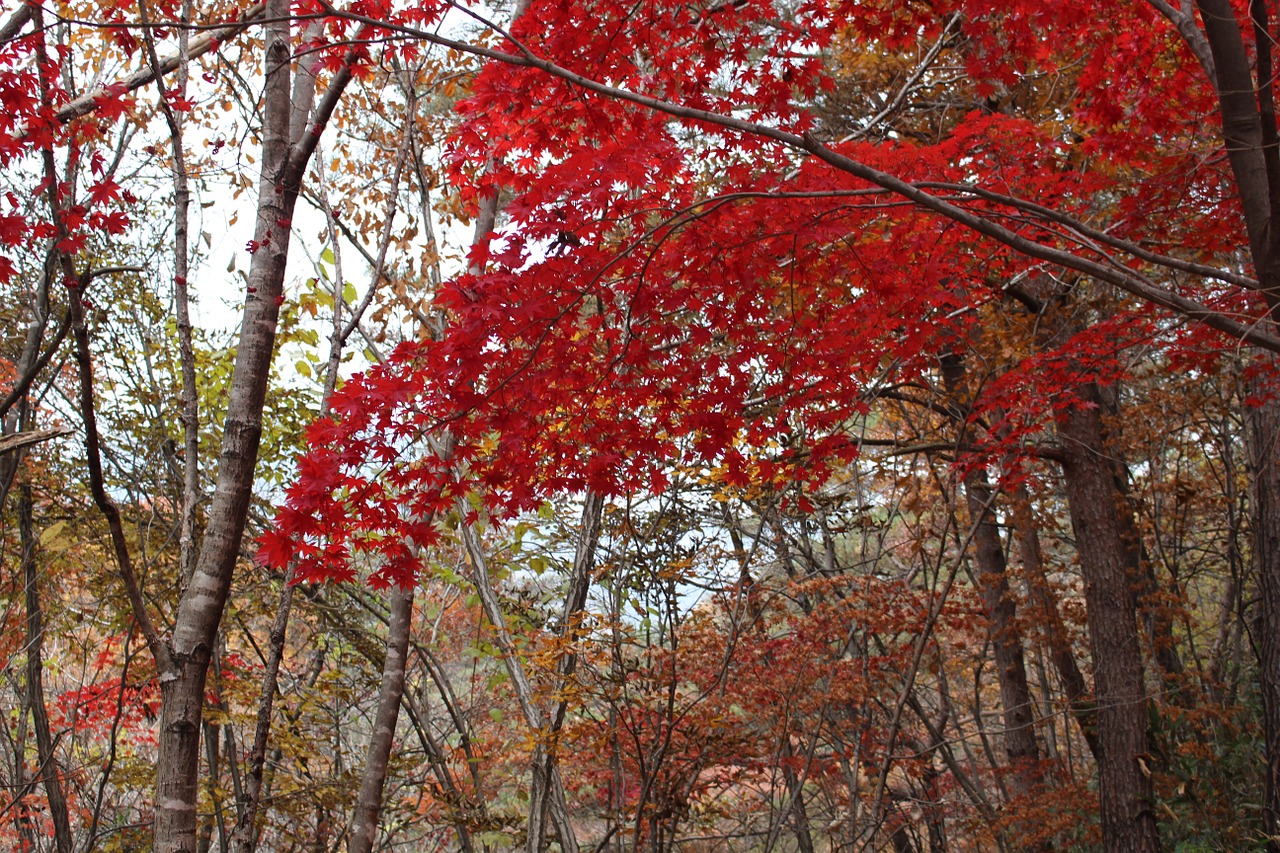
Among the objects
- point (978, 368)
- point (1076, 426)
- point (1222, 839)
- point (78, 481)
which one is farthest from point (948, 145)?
point (78, 481)

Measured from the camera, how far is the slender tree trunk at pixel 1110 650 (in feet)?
17.2

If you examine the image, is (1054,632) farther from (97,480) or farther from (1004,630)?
(97,480)

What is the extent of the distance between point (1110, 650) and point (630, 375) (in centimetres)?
417

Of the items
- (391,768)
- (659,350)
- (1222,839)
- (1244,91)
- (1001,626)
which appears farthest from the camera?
(1001,626)

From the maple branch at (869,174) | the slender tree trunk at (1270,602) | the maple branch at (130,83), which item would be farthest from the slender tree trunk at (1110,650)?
the maple branch at (130,83)

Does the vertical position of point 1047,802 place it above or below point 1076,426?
below

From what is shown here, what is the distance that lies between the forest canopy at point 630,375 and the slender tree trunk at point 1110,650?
0.03m

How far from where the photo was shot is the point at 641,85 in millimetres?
3533

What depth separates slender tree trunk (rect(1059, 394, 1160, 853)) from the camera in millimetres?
5230

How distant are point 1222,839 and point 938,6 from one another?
595 centimetres

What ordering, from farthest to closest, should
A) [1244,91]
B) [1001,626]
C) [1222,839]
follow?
[1001,626], [1222,839], [1244,91]

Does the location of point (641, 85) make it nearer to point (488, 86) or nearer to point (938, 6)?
point (488, 86)

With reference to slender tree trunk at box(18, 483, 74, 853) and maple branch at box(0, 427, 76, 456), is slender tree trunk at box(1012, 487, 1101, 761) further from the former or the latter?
slender tree trunk at box(18, 483, 74, 853)

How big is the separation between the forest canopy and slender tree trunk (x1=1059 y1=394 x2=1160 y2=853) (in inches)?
1.2
